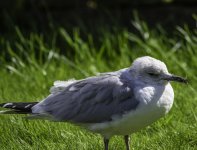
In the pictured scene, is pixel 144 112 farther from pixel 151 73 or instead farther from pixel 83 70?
pixel 83 70

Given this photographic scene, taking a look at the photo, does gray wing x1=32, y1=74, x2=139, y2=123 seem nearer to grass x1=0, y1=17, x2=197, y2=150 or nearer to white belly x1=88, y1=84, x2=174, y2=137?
white belly x1=88, y1=84, x2=174, y2=137

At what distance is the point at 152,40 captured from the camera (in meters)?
7.63

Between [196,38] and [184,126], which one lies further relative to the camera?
[196,38]

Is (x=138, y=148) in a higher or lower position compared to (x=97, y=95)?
lower

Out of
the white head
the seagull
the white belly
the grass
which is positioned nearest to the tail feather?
the seagull

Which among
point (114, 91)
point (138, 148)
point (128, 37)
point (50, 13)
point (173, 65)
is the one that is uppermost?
point (50, 13)

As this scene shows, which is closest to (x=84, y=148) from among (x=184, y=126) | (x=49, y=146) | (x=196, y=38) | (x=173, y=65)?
(x=49, y=146)

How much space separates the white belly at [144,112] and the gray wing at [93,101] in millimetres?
51

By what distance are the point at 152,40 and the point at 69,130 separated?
2.23m

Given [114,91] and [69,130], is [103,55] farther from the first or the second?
[114,91]

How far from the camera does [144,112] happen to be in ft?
15.7

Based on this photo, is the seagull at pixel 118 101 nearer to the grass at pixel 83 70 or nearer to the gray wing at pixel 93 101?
the gray wing at pixel 93 101

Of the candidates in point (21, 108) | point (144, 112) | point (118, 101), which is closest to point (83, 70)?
point (21, 108)

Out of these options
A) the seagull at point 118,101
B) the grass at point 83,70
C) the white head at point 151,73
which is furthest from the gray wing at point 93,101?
the grass at point 83,70
